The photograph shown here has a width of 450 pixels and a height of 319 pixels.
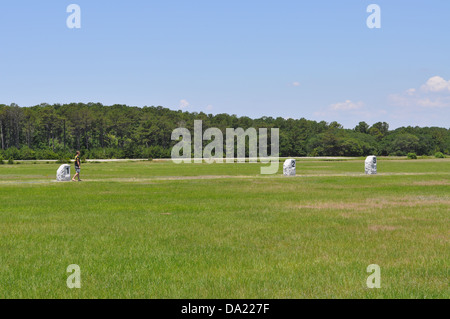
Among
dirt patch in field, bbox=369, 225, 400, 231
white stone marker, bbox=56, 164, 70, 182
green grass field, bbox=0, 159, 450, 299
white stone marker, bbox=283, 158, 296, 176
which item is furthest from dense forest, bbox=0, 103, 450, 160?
dirt patch in field, bbox=369, 225, 400, 231

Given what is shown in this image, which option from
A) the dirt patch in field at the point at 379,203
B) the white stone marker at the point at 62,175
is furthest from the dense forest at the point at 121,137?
the dirt patch in field at the point at 379,203

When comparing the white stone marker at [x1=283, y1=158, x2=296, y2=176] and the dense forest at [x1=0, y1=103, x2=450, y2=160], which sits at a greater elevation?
Answer: the dense forest at [x1=0, y1=103, x2=450, y2=160]

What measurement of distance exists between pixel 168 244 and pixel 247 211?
737 cm

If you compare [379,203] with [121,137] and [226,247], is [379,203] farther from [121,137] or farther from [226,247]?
[121,137]

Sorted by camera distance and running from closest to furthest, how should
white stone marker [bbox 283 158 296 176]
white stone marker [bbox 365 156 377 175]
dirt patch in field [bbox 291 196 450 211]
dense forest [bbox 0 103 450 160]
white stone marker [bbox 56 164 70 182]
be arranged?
dirt patch in field [bbox 291 196 450 211], white stone marker [bbox 56 164 70 182], white stone marker [bbox 283 158 296 176], white stone marker [bbox 365 156 377 175], dense forest [bbox 0 103 450 160]

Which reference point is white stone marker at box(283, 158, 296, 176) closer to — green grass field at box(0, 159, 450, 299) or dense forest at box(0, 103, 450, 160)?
green grass field at box(0, 159, 450, 299)

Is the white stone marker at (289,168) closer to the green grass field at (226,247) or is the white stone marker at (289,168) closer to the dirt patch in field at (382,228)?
the green grass field at (226,247)

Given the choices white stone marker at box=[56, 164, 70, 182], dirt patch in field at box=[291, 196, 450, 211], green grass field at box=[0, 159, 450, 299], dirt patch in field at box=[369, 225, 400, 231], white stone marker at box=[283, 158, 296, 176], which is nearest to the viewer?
green grass field at box=[0, 159, 450, 299]

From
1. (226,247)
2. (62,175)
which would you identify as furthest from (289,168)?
(226,247)

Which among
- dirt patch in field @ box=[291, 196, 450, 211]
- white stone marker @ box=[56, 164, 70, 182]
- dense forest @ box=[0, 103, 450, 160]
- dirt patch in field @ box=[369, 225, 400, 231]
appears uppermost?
dense forest @ box=[0, 103, 450, 160]

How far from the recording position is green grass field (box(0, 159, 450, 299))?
9023 mm

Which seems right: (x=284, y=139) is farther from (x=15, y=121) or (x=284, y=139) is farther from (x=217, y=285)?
(x=217, y=285)

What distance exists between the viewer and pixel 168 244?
42.8ft
